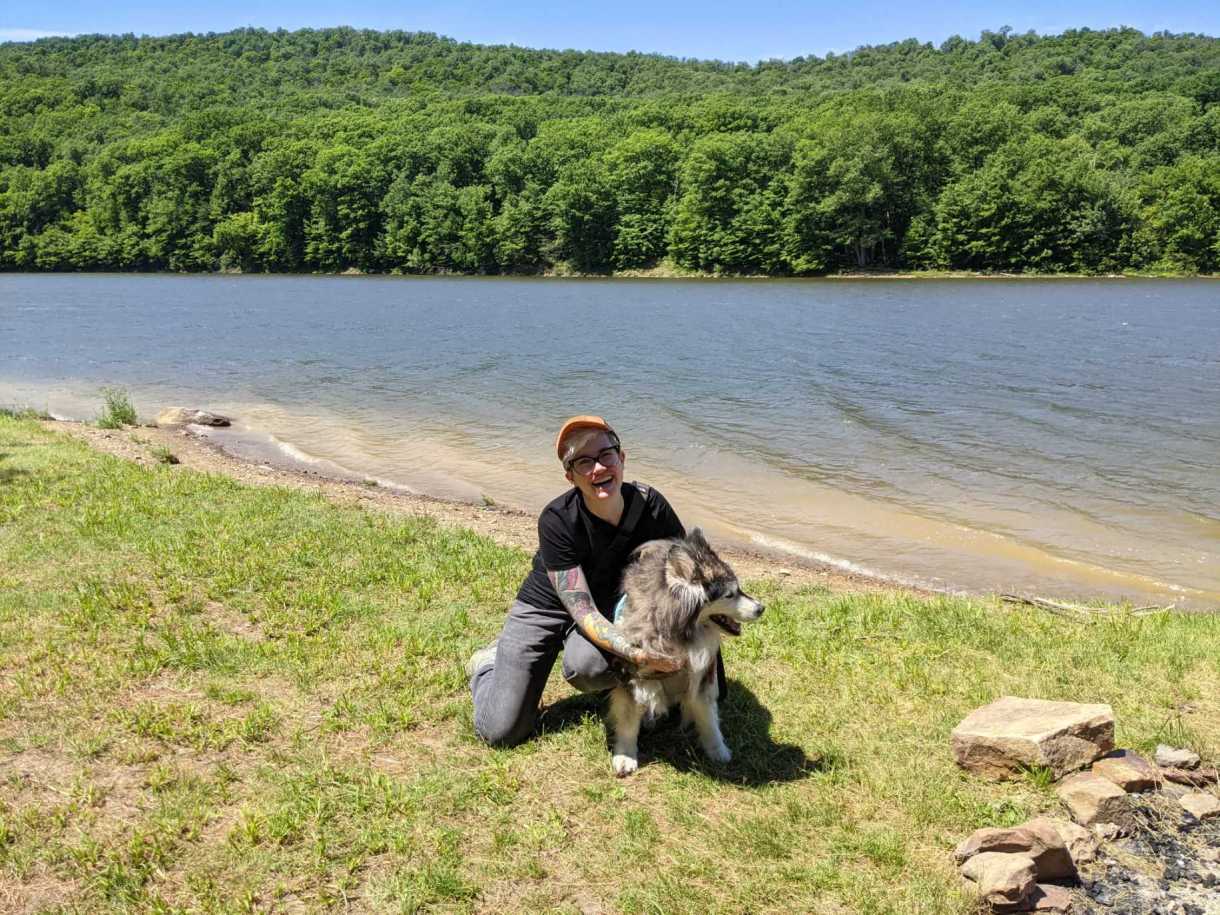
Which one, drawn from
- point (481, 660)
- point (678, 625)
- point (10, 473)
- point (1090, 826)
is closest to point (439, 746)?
point (481, 660)

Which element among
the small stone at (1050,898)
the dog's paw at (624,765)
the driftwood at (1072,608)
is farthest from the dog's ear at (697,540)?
the driftwood at (1072,608)

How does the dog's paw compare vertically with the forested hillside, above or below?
below

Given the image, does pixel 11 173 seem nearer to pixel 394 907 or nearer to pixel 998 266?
pixel 998 266

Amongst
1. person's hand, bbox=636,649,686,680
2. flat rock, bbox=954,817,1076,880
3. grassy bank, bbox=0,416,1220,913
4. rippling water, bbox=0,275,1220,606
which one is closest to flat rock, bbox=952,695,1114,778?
grassy bank, bbox=0,416,1220,913

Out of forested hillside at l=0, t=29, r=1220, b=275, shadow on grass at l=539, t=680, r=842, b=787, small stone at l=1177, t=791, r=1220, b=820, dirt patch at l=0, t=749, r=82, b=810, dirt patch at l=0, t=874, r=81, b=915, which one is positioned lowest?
dirt patch at l=0, t=874, r=81, b=915

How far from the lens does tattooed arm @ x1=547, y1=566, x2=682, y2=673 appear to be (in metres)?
4.30

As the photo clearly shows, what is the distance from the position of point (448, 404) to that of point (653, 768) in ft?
54.9

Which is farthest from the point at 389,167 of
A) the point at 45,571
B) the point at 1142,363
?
the point at 45,571

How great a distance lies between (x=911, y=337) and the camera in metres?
31.6

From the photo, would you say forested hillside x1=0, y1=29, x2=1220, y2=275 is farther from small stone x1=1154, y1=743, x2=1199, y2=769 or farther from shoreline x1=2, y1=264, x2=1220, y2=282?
small stone x1=1154, y1=743, x2=1199, y2=769

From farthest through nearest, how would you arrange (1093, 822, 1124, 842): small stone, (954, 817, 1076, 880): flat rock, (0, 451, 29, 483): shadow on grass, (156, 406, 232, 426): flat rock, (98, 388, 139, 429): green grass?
(156, 406, 232, 426): flat rock, (98, 388, 139, 429): green grass, (0, 451, 29, 483): shadow on grass, (1093, 822, 1124, 842): small stone, (954, 817, 1076, 880): flat rock

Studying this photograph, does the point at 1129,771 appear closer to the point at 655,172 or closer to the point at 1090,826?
the point at 1090,826

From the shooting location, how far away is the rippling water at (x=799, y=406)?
11.3 meters

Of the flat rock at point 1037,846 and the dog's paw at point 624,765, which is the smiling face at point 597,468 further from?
the flat rock at point 1037,846
